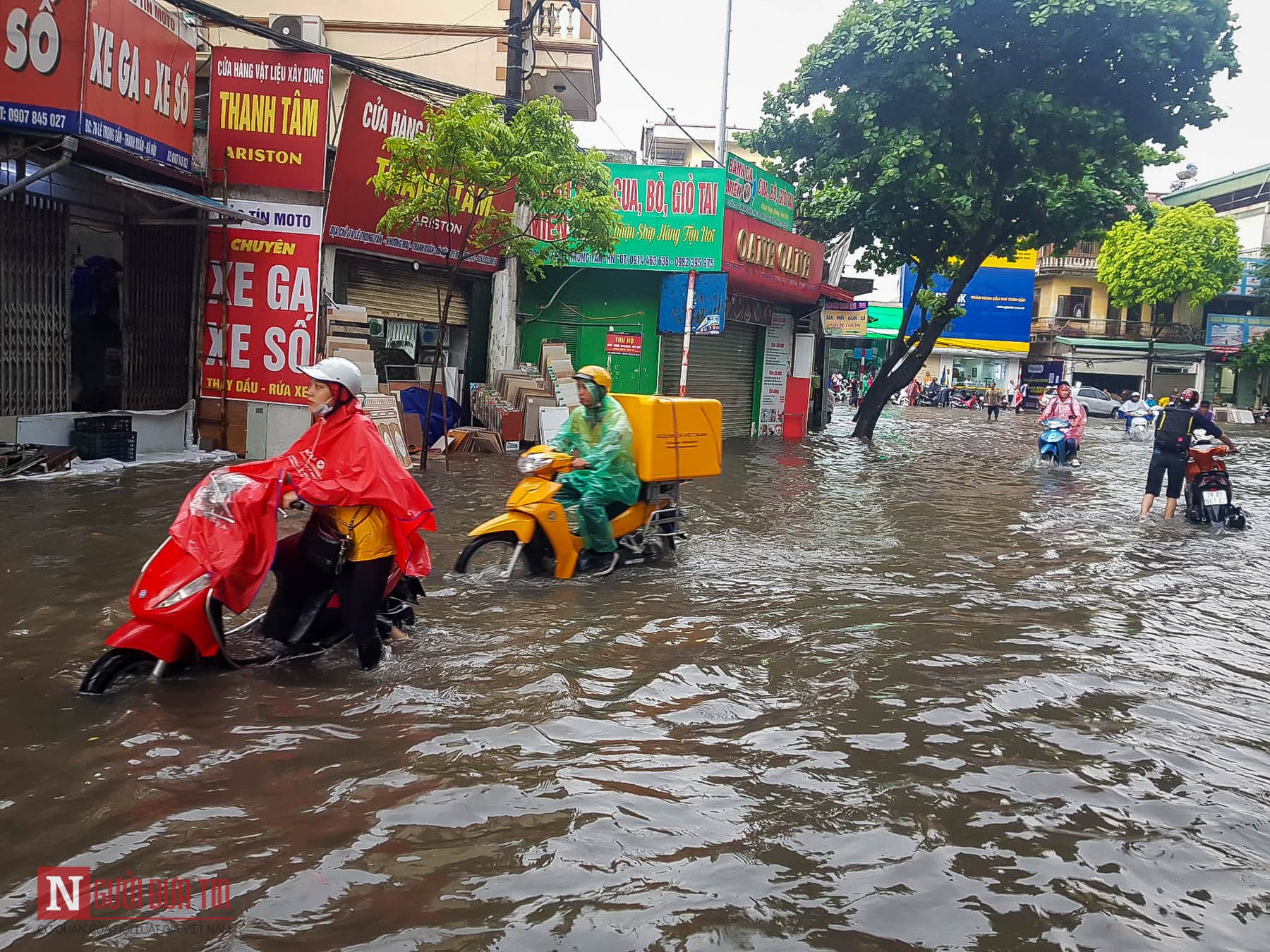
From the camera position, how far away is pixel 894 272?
78.7ft

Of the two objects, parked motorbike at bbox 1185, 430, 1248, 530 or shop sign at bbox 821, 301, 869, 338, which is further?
shop sign at bbox 821, 301, 869, 338

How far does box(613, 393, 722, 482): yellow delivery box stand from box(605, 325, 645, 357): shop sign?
1103cm

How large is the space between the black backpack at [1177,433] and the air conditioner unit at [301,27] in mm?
13348

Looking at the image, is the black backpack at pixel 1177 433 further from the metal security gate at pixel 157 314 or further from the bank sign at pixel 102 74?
the metal security gate at pixel 157 314

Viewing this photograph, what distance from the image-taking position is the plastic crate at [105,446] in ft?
36.9

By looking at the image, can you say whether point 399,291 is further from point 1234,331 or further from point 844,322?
point 1234,331

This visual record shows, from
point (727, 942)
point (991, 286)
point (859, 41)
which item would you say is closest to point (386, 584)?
point (727, 942)

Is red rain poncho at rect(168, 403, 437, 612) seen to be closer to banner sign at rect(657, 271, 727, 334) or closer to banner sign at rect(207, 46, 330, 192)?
banner sign at rect(207, 46, 330, 192)

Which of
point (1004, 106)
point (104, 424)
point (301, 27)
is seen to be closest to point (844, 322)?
point (1004, 106)

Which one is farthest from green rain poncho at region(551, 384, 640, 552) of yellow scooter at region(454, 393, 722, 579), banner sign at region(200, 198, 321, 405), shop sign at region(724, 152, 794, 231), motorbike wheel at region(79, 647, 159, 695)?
shop sign at region(724, 152, 794, 231)

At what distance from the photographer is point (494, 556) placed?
7.05m

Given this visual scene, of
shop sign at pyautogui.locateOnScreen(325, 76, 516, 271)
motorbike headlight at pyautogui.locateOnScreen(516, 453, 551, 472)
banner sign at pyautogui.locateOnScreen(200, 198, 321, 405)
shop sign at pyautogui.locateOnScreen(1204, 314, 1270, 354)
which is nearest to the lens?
motorbike headlight at pyautogui.locateOnScreen(516, 453, 551, 472)

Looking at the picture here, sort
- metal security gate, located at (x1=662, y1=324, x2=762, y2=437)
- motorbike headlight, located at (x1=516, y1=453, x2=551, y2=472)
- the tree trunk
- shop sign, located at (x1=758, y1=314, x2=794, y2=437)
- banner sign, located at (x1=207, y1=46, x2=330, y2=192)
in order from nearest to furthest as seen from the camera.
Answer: motorbike headlight, located at (x1=516, y1=453, x2=551, y2=472), banner sign, located at (x1=207, y1=46, x2=330, y2=192), metal security gate, located at (x1=662, y1=324, x2=762, y2=437), the tree trunk, shop sign, located at (x1=758, y1=314, x2=794, y2=437)

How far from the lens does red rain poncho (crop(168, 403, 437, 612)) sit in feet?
Answer: 14.1
